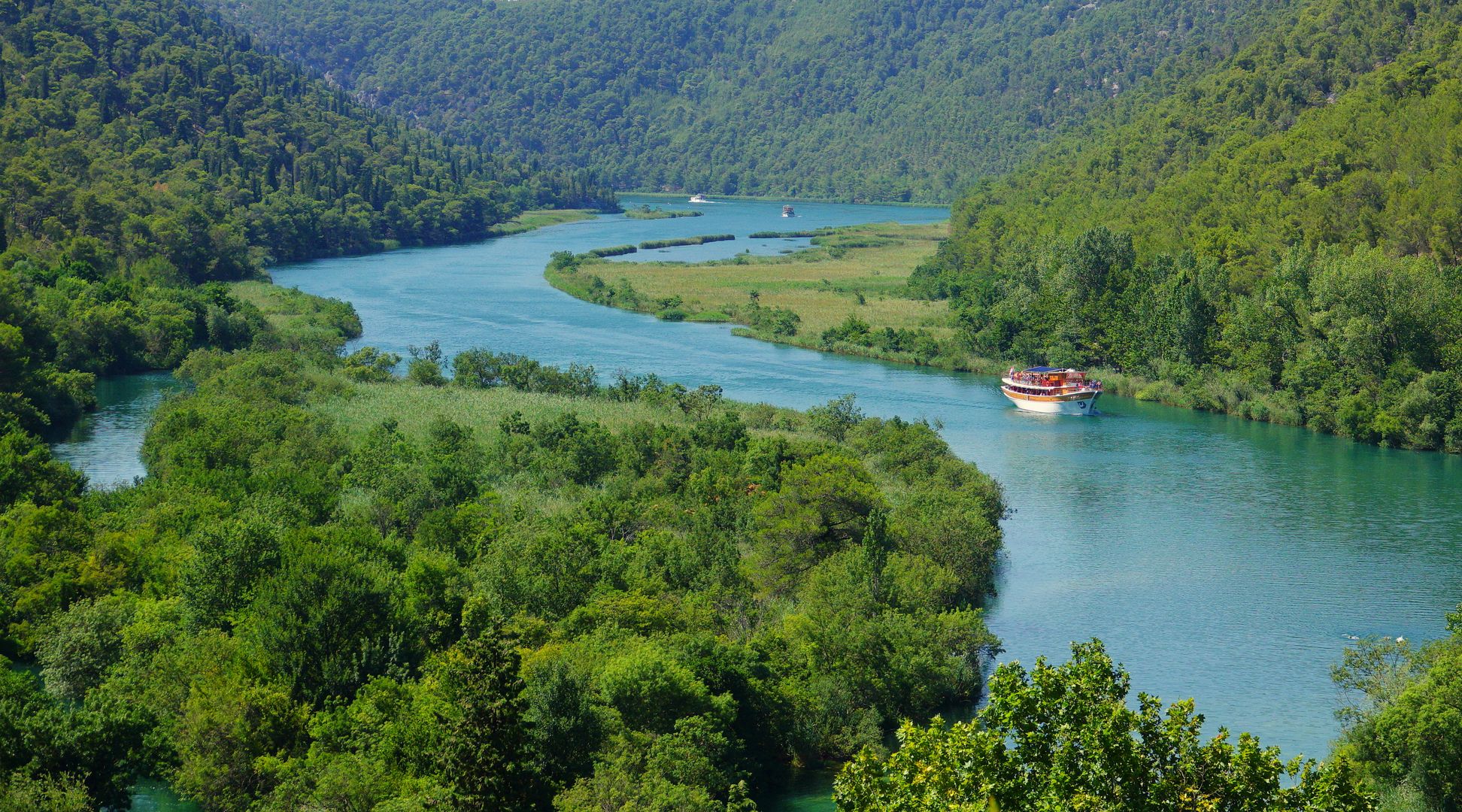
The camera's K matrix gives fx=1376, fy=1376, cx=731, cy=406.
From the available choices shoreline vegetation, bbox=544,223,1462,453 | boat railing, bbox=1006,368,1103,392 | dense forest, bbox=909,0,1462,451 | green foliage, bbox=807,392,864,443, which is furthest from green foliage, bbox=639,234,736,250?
green foliage, bbox=807,392,864,443

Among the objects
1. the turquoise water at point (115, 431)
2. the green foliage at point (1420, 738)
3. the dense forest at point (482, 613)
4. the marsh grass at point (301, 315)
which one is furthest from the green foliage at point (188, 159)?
the green foliage at point (1420, 738)

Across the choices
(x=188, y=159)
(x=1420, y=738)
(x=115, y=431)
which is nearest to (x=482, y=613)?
(x=1420, y=738)

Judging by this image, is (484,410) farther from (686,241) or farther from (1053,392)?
(686,241)

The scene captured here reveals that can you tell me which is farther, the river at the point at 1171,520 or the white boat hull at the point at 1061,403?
the white boat hull at the point at 1061,403

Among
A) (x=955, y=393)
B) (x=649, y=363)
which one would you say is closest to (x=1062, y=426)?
(x=955, y=393)

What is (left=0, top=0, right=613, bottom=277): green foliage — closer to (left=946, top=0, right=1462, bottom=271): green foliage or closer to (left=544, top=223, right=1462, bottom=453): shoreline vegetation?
(left=544, top=223, right=1462, bottom=453): shoreline vegetation

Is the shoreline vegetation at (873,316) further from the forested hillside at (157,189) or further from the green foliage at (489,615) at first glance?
the forested hillside at (157,189)
